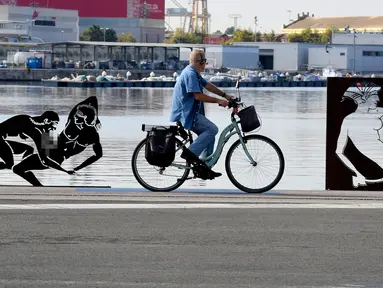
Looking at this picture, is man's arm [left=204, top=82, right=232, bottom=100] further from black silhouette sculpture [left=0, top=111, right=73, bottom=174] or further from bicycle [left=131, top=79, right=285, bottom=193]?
black silhouette sculpture [left=0, top=111, right=73, bottom=174]

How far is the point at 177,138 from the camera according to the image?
1273 cm

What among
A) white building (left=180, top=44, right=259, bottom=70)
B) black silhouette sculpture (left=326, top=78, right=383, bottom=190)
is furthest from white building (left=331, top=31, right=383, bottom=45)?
black silhouette sculpture (left=326, top=78, right=383, bottom=190)

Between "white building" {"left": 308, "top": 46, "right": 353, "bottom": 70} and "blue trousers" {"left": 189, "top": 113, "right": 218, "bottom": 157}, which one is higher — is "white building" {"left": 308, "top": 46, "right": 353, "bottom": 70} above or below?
below

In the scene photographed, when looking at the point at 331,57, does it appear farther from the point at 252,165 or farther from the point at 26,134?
the point at 252,165

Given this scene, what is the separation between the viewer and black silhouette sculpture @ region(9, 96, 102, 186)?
1380cm

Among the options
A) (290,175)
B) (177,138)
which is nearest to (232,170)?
(177,138)

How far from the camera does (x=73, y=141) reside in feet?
45.8

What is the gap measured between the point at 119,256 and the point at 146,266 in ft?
1.33

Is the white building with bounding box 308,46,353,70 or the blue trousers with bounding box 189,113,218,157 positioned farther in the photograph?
the white building with bounding box 308,46,353,70

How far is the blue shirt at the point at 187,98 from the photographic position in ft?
41.2

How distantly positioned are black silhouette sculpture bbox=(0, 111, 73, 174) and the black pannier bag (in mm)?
1731

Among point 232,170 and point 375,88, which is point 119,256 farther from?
point 375,88

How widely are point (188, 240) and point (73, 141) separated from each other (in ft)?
16.9

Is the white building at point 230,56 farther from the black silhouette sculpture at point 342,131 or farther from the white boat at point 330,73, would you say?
the black silhouette sculpture at point 342,131
